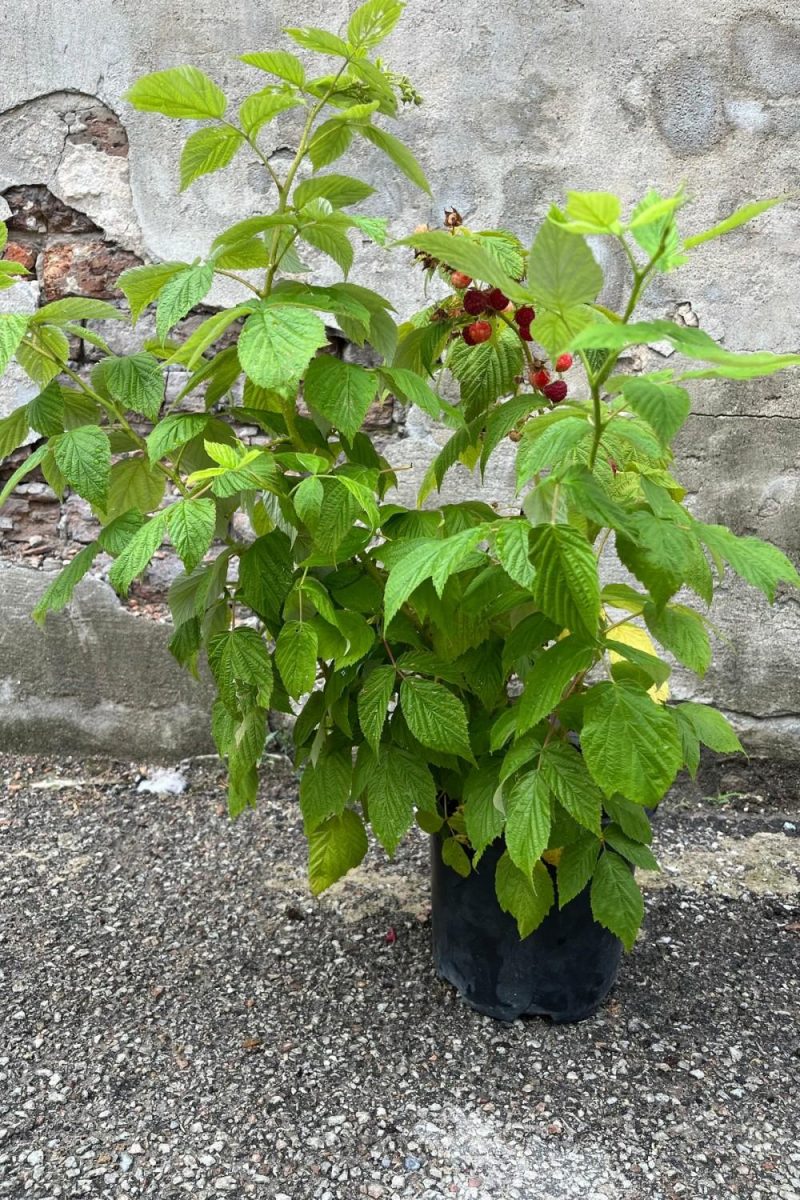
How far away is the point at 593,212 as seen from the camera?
0.89 meters

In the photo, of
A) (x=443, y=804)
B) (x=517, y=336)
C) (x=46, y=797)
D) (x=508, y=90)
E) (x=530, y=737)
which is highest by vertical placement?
(x=508, y=90)

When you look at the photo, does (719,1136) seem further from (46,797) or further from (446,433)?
(46,797)

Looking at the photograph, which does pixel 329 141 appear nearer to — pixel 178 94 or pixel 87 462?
pixel 178 94

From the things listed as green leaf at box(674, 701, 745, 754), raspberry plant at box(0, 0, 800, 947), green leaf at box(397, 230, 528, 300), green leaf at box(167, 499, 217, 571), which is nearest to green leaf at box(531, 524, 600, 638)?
raspberry plant at box(0, 0, 800, 947)

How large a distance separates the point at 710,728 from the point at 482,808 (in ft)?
1.31

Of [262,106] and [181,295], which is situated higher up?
[262,106]

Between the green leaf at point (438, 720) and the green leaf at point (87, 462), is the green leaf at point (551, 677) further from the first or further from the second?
the green leaf at point (87, 462)

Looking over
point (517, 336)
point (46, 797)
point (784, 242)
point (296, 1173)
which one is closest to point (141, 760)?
point (46, 797)

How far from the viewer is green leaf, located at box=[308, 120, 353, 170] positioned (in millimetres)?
1271

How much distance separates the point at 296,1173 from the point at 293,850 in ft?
3.27

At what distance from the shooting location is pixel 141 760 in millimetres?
2852

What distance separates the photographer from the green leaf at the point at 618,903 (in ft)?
4.77

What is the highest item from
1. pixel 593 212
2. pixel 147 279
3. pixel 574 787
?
pixel 593 212

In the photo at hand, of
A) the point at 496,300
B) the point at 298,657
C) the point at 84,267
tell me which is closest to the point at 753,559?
the point at 496,300
